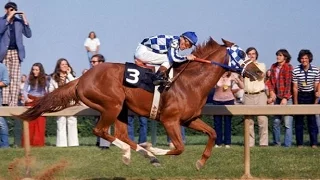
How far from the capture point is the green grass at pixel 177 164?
12750mm

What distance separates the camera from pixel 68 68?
1495cm

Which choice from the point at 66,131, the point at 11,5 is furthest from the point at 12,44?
the point at 66,131

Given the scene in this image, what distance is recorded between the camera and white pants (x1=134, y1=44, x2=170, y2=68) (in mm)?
12394

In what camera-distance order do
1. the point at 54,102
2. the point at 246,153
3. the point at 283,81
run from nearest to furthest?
1. the point at 54,102
2. the point at 246,153
3. the point at 283,81

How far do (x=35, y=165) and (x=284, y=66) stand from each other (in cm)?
460

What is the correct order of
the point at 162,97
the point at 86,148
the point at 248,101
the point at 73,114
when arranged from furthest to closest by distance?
the point at 248,101 < the point at 86,148 < the point at 73,114 < the point at 162,97

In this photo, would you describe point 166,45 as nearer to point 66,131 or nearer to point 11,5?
point 11,5

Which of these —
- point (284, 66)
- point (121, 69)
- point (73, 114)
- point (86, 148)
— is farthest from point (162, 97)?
point (284, 66)

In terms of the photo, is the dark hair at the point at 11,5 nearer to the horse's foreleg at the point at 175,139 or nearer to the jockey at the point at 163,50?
the jockey at the point at 163,50

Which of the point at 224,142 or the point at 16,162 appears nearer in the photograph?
the point at 16,162

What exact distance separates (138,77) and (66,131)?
3.60m

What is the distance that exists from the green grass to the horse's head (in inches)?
56.8

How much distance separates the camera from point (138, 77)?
477 inches

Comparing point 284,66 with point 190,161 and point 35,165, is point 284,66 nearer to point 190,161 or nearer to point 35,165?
point 190,161
